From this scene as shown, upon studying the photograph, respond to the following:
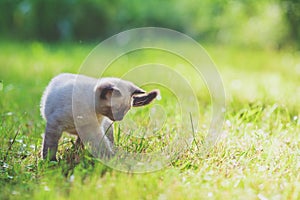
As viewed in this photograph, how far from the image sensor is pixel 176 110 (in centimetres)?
398

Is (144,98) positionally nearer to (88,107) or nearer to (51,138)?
(88,107)

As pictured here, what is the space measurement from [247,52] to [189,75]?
281cm

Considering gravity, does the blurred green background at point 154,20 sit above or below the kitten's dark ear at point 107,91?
above

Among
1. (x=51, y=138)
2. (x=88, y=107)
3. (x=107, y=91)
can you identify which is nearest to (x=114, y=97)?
(x=107, y=91)

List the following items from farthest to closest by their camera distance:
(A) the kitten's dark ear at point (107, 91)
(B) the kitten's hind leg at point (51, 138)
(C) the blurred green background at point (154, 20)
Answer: (C) the blurred green background at point (154, 20) < (B) the kitten's hind leg at point (51, 138) < (A) the kitten's dark ear at point (107, 91)

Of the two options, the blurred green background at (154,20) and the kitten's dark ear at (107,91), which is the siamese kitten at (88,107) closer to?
the kitten's dark ear at (107,91)

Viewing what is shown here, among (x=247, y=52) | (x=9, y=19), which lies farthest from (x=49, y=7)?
(x=247, y=52)

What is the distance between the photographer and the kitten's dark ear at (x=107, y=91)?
264 cm

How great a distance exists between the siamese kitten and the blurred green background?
13.9 feet

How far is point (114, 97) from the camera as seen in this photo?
268 centimetres

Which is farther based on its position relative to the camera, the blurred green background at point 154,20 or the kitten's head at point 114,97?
the blurred green background at point 154,20

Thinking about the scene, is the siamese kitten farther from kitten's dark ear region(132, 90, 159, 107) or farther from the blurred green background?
the blurred green background

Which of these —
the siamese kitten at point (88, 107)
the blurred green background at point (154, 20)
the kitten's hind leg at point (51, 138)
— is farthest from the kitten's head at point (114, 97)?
the blurred green background at point (154, 20)

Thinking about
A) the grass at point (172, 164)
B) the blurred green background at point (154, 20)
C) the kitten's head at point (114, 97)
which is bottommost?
the grass at point (172, 164)
